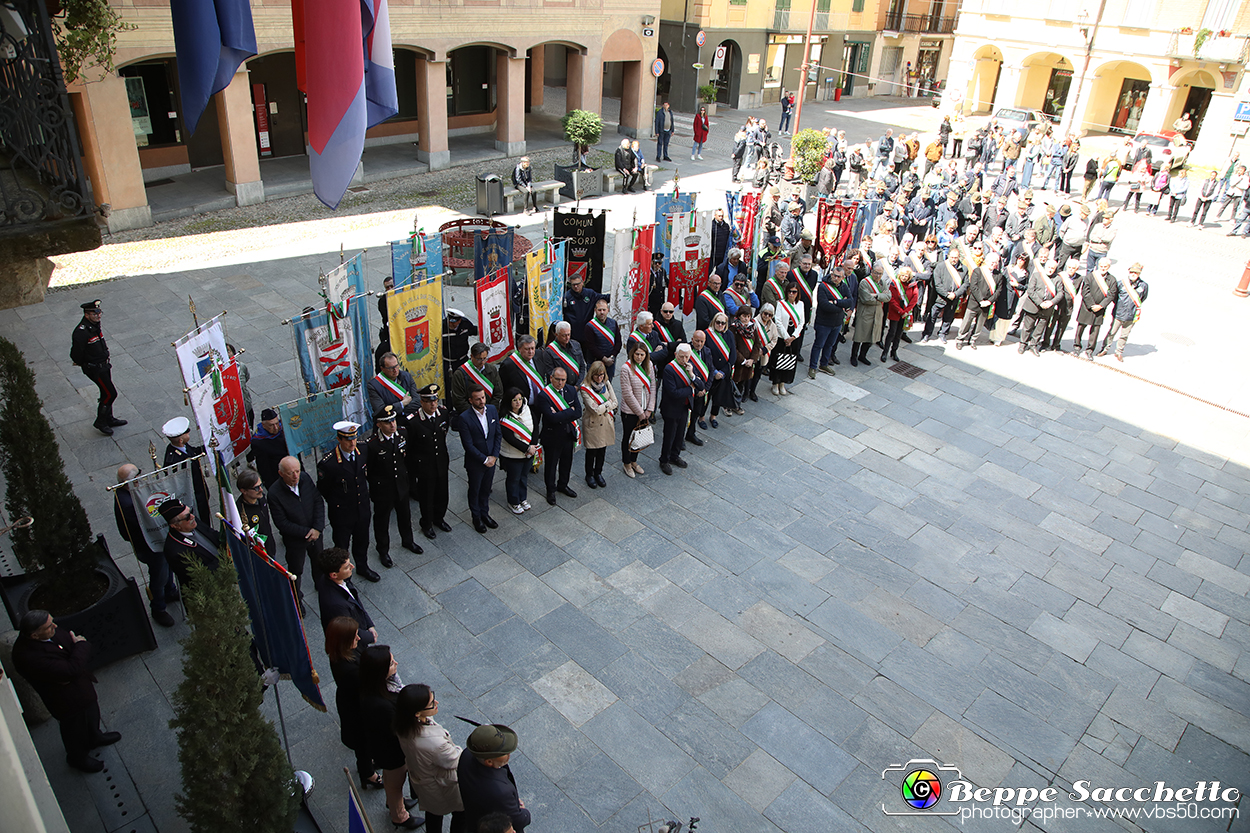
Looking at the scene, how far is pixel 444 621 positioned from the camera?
7688 millimetres

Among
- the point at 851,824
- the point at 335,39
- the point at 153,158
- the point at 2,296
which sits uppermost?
the point at 335,39

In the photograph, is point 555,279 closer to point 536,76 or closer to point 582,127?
point 582,127

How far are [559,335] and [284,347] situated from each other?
17.4 ft

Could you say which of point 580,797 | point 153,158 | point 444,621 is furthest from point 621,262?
point 153,158

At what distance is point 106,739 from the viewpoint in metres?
6.17

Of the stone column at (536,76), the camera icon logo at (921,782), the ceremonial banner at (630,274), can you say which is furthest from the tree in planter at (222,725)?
the stone column at (536,76)

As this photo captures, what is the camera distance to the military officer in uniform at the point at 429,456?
26.8ft

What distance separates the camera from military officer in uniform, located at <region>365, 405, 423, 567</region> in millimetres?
7871

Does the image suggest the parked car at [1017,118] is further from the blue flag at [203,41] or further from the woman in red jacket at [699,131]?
the blue flag at [203,41]

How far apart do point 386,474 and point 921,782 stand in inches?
215

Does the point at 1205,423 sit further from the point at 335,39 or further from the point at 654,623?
the point at 335,39

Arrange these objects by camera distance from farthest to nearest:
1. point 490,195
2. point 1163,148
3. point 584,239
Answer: point 1163,148
point 490,195
point 584,239

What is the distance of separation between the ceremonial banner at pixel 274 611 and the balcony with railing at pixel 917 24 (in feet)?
157

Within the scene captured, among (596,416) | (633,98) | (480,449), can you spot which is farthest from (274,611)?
(633,98)
